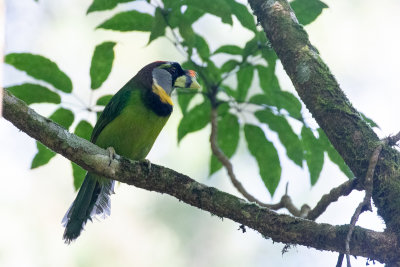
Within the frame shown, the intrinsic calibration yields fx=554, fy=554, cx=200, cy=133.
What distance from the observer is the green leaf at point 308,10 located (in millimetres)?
2943

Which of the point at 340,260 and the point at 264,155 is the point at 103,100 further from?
the point at 340,260

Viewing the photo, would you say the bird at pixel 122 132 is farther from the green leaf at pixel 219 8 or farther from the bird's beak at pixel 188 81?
the green leaf at pixel 219 8

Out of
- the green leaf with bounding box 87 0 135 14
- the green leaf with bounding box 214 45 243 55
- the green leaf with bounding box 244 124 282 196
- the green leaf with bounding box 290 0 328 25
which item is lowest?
the green leaf with bounding box 244 124 282 196

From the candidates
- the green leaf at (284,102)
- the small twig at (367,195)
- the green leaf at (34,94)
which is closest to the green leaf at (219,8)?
the green leaf at (284,102)

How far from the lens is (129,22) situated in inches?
122

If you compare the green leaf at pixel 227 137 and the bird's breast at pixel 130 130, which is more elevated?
the green leaf at pixel 227 137

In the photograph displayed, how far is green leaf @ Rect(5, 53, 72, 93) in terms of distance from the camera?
9.45 feet

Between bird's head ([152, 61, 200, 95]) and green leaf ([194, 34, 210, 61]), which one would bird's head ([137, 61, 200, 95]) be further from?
green leaf ([194, 34, 210, 61])

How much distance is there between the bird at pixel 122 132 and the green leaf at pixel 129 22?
0.44m

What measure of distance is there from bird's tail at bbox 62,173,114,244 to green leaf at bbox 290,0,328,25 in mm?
1499

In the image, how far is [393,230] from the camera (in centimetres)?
208

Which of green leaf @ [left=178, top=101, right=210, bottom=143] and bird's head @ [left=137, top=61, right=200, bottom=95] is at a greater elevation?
bird's head @ [left=137, top=61, right=200, bottom=95]

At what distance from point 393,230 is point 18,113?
1517 mm

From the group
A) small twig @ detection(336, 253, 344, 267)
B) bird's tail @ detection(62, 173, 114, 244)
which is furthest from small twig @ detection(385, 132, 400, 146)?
bird's tail @ detection(62, 173, 114, 244)
